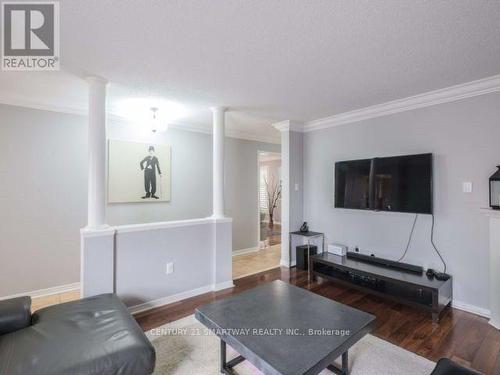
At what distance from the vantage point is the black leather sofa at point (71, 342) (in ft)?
4.41

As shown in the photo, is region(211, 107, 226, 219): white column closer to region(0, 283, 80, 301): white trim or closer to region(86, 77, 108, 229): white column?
region(86, 77, 108, 229): white column

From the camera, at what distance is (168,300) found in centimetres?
298

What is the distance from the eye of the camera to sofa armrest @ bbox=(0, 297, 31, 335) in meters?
1.67

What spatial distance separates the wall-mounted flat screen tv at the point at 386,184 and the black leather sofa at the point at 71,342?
2.97m

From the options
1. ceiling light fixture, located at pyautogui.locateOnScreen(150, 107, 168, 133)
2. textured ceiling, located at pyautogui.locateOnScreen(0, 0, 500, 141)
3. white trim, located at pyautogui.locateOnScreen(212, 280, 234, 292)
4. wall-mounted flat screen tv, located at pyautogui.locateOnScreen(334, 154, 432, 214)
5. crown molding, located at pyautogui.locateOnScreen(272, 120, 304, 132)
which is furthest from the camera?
crown molding, located at pyautogui.locateOnScreen(272, 120, 304, 132)

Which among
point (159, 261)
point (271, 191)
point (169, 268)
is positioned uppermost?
point (271, 191)

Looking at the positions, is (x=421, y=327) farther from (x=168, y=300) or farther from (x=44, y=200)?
(x=44, y=200)

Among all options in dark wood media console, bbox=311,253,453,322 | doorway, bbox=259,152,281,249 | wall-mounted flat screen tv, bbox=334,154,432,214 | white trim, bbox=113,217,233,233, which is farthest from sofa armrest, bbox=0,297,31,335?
doorway, bbox=259,152,281,249

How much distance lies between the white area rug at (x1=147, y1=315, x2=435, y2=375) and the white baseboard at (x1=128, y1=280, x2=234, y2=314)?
0.52m

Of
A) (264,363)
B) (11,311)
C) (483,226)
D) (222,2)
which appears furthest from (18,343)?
(483,226)

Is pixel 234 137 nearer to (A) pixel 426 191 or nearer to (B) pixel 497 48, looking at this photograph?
(A) pixel 426 191

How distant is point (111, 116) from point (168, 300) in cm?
262

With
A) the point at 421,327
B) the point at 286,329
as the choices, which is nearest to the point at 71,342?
the point at 286,329

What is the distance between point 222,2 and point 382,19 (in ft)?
3.35
